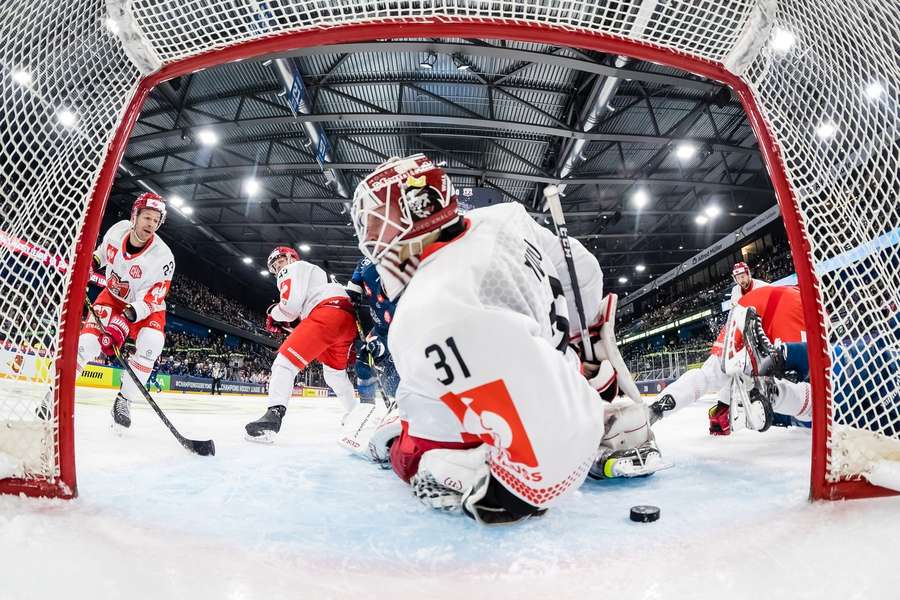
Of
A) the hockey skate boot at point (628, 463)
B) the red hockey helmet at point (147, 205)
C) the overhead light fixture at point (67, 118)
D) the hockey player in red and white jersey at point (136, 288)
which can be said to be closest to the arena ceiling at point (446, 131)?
the red hockey helmet at point (147, 205)

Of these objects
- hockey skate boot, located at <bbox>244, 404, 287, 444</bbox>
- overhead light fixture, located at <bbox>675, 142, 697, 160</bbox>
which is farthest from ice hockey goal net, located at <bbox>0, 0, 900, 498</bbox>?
overhead light fixture, located at <bbox>675, 142, 697, 160</bbox>

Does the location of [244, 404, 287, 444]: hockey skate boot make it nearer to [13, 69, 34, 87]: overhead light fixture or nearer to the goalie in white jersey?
the goalie in white jersey

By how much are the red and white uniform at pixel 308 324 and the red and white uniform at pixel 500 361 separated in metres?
2.07

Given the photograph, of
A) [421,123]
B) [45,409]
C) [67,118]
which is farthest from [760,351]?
[421,123]

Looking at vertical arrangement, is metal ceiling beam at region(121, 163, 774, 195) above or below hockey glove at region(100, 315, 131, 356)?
above

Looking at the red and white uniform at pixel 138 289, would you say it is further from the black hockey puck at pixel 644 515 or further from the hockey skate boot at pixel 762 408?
the hockey skate boot at pixel 762 408

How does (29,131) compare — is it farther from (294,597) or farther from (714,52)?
(714,52)

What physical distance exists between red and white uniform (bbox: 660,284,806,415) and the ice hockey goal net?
105 cm

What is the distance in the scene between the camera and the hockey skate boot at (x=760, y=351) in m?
2.27

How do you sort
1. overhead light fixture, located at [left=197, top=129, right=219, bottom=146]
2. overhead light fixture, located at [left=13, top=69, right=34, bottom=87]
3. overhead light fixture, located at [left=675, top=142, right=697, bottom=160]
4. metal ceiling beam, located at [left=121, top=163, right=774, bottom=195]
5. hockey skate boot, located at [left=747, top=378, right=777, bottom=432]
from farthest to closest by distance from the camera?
metal ceiling beam, located at [left=121, top=163, right=774, bottom=195], overhead light fixture, located at [left=675, top=142, right=697, bottom=160], overhead light fixture, located at [left=197, top=129, right=219, bottom=146], hockey skate boot, located at [left=747, top=378, right=777, bottom=432], overhead light fixture, located at [left=13, top=69, right=34, bottom=87]

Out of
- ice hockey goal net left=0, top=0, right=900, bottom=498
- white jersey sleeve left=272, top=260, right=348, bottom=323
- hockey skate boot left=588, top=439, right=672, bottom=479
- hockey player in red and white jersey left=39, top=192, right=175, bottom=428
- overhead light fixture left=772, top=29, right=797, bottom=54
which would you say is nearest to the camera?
ice hockey goal net left=0, top=0, right=900, bottom=498

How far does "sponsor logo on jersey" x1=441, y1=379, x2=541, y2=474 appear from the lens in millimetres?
930

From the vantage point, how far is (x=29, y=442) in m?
1.34

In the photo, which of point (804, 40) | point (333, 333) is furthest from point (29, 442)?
point (804, 40)
